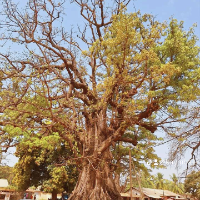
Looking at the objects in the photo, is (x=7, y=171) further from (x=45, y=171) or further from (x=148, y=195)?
(x=148, y=195)

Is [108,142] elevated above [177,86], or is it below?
below

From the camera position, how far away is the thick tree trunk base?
7371 millimetres

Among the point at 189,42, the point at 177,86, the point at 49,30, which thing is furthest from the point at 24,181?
the point at 189,42

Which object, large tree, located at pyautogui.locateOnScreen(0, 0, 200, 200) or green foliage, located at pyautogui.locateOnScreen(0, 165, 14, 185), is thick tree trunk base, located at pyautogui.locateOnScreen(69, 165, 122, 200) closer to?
large tree, located at pyautogui.locateOnScreen(0, 0, 200, 200)

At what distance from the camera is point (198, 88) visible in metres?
6.70

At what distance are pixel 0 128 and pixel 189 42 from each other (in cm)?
754

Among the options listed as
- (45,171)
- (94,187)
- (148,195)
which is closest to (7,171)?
(45,171)

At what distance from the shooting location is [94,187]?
766 cm

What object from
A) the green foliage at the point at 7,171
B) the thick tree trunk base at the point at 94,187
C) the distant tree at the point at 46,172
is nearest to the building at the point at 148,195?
the distant tree at the point at 46,172

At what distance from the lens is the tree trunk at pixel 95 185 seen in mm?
7387

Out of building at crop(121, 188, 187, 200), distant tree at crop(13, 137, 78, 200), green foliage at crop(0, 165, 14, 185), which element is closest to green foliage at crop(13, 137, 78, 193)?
distant tree at crop(13, 137, 78, 200)

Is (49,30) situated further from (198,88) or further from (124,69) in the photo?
(198,88)

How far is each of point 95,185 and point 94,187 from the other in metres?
0.09

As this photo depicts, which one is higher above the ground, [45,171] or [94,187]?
[45,171]
